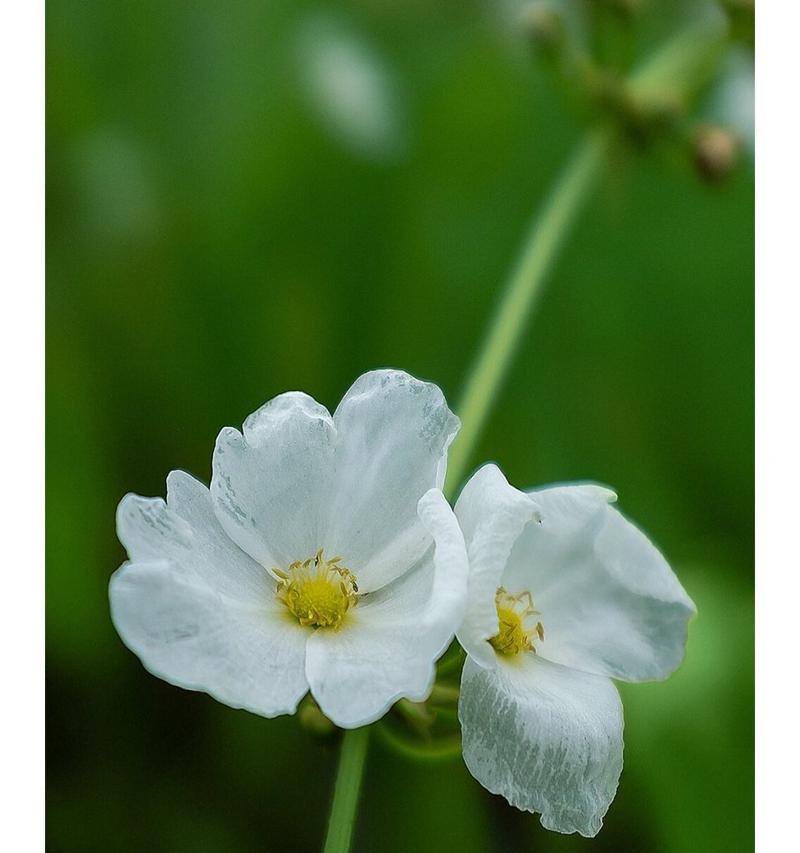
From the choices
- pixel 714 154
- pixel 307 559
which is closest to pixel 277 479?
pixel 307 559

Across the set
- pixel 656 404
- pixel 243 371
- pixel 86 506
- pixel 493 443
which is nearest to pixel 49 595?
pixel 86 506

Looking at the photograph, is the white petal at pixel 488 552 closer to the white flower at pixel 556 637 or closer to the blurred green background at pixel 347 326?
the white flower at pixel 556 637

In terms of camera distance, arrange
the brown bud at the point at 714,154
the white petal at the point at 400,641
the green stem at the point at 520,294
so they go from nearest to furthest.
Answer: the white petal at the point at 400,641 → the green stem at the point at 520,294 → the brown bud at the point at 714,154

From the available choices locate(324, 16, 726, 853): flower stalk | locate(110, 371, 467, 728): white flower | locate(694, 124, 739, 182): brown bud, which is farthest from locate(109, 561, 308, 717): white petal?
locate(694, 124, 739, 182): brown bud

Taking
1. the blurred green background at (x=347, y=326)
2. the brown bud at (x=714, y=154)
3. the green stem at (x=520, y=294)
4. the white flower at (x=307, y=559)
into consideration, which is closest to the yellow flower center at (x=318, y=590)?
the white flower at (x=307, y=559)

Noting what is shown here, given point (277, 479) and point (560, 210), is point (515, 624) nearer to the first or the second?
point (277, 479)

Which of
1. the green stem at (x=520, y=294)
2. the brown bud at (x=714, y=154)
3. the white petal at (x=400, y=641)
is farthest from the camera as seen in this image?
the brown bud at (x=714, y=154)
